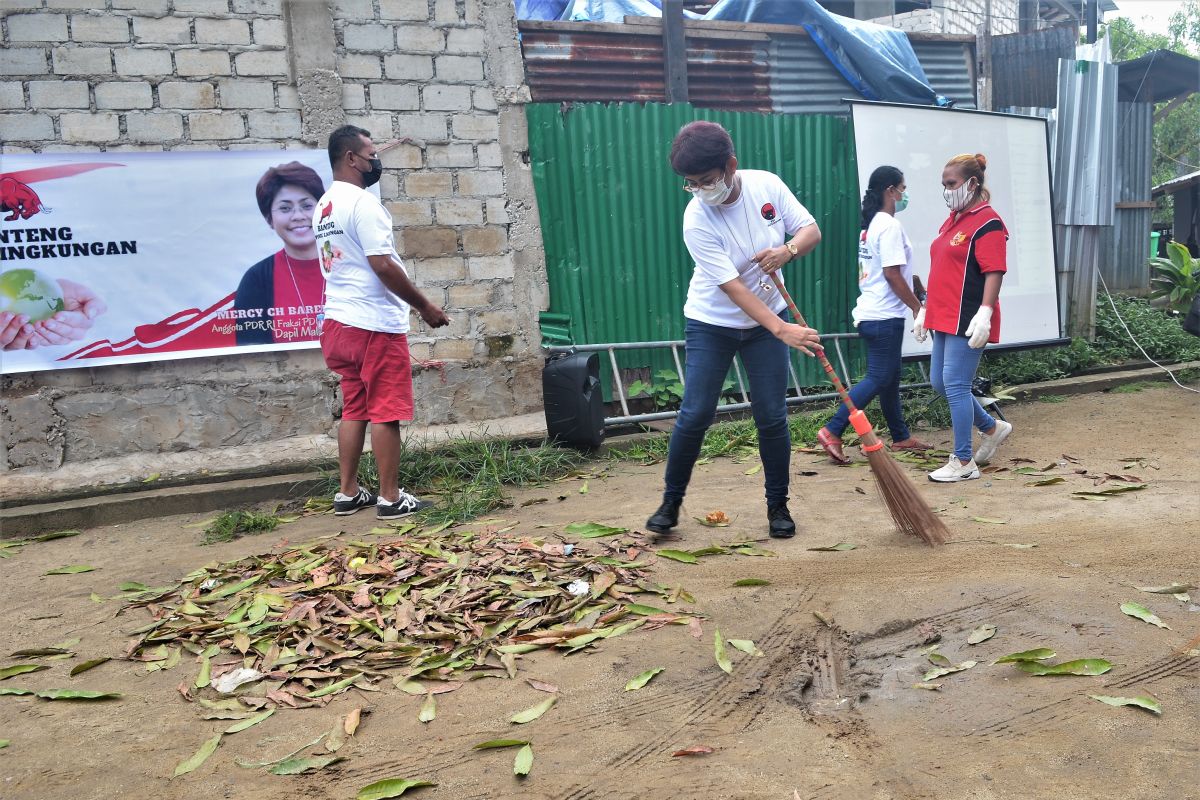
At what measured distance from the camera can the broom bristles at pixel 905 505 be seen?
4.08m

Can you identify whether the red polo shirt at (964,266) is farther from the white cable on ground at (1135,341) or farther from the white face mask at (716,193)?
the white cable on ground at (1135,341)

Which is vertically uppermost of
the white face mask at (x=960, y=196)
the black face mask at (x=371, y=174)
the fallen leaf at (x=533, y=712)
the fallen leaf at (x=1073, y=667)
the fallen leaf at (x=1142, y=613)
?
the black face mask at (x=371, y=174)

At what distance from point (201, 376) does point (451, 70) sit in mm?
2659

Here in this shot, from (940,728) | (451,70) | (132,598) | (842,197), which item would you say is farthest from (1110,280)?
(132,598)

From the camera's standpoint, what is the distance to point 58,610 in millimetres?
4004

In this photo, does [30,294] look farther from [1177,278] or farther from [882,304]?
[1177,278]

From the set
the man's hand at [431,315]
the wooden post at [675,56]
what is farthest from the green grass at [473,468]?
the wooden post at [675,56]

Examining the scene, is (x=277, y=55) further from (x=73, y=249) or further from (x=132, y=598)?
(x=132, y=598)

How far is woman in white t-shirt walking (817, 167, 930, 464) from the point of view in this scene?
598 centimetres

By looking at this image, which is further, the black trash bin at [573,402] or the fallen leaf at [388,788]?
the black trash bin at [573,402]

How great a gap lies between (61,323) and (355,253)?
223 cm

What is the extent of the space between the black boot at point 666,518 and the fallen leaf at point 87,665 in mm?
2246

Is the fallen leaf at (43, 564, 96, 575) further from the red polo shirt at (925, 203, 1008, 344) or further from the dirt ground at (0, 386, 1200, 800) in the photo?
the red polo shirt at (925, 203, 1008, 344)

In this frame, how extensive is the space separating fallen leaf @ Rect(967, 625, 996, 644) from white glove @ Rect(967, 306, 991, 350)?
2.36 metres
